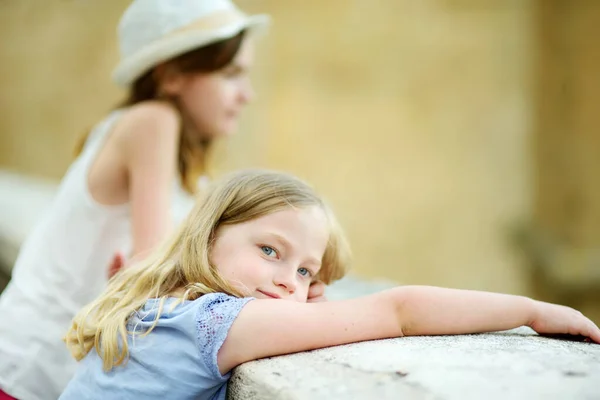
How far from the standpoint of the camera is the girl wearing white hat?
1563 millimetres

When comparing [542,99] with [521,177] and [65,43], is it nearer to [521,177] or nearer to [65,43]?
[521,177]

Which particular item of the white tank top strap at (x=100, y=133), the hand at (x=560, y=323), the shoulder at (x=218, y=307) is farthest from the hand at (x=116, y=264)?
the hand at (x=560, y=323)

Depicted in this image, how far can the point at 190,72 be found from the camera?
1950mm

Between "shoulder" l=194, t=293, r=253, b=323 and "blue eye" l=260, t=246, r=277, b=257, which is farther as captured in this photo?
"blue eye" l=260, t=246, r=277, b=257

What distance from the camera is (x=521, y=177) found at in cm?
677

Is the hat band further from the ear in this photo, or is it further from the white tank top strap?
the white tank top strap

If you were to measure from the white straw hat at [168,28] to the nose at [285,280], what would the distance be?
925mm

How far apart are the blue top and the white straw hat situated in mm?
999

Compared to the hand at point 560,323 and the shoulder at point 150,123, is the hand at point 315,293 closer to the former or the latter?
the hand at point 560,323

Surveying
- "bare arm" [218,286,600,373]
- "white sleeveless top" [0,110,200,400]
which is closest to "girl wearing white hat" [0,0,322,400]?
"white sleeveless top" [0,110,200,400]

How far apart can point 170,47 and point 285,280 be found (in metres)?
0.95

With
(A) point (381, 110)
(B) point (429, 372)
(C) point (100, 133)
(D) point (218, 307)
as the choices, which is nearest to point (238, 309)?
(D) point (218, 307)

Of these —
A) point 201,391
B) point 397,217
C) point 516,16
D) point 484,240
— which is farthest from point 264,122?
point 201,391

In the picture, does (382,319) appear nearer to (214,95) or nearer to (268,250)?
(268,250)
